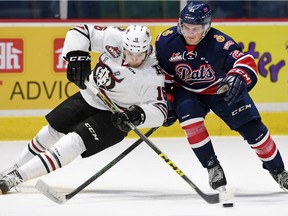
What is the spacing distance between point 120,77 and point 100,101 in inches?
7.0

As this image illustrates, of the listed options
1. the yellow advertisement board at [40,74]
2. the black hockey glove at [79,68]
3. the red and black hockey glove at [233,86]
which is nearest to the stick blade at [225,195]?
the red and black hockey glove at [233,86]

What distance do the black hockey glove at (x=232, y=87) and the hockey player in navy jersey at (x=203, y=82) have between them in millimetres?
127

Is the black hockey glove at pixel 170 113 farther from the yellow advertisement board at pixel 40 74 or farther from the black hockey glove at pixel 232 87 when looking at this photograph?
the yellow advertisement board at pixel 40 74

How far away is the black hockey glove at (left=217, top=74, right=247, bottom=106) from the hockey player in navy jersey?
127mm

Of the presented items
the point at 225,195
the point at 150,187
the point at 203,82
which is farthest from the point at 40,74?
the point at 225,195

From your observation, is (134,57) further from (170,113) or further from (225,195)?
(225,195)

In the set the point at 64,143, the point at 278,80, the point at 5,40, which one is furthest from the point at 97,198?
the point at 278,80

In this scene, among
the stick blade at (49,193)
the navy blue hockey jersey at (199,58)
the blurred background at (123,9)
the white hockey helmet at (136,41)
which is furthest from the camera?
the blurred background at (123,9)

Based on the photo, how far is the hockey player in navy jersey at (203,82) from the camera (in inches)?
180

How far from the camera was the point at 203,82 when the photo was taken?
4688mm

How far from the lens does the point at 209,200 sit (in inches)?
173

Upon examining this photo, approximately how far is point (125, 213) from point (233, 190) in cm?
64

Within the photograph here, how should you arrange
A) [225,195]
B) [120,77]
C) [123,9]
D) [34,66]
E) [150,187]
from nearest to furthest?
[225,195] < [120,77] < [150,187] < [34,66] < [123,9]

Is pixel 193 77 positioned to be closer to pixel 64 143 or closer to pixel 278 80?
pixel 64 143
